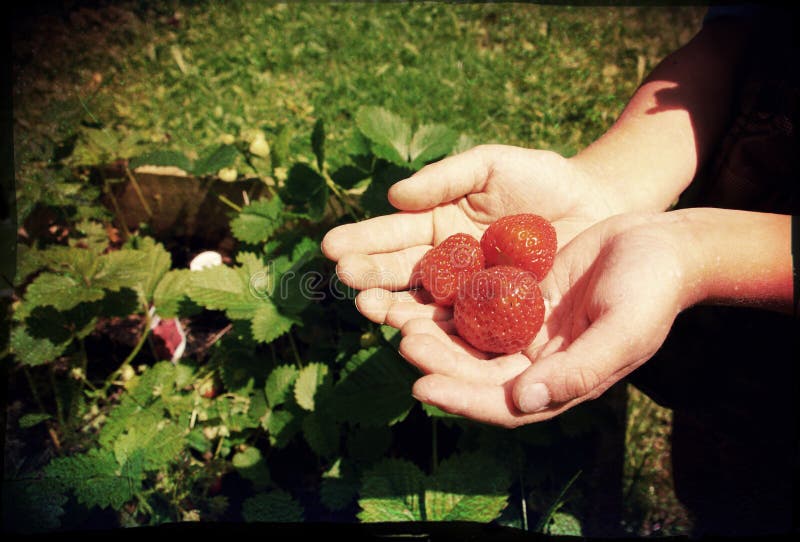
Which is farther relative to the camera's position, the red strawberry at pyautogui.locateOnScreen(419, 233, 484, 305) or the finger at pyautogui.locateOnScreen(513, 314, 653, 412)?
the red strawberry at pyautogui.locateOnScreen(419, 233, 484, 305)

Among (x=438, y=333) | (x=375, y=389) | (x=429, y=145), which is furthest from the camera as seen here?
(x=429, y=145)

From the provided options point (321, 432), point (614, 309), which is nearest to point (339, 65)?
point (321, 432)

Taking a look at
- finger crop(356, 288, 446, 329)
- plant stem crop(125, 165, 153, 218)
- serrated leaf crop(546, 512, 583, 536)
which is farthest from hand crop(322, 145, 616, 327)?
plant stem crop(125, 165, 153, 218)

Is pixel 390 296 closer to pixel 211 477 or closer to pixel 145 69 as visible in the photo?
pixel 211 477

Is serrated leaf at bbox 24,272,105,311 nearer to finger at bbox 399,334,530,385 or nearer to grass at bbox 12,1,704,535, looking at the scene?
finger at bbox 399,334,530,385

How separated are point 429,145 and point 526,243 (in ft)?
2.10

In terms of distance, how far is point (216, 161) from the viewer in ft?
6.03

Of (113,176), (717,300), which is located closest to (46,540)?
(113,176)

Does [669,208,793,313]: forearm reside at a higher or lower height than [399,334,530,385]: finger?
higher

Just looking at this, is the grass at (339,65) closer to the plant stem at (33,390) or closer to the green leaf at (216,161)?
the green leaf at (216,161)

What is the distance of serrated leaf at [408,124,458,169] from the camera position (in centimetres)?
181

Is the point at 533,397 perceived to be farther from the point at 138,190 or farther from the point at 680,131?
the point at 138,190

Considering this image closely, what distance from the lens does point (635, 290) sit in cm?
111

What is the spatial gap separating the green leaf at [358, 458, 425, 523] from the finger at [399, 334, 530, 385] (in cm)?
43
